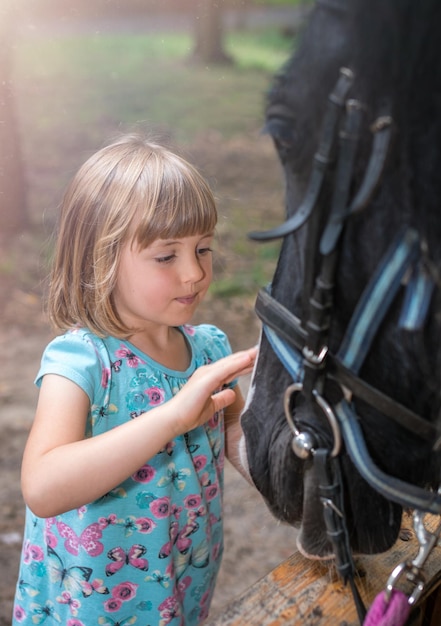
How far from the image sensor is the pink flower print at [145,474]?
3.59ft

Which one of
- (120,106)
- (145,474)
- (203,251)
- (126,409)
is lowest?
(120,106)

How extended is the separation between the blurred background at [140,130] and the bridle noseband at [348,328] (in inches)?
6.8

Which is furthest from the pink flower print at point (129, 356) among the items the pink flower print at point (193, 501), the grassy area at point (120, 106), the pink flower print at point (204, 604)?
the grassy area at point (120, 106)

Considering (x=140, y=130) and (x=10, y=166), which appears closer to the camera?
(x=140, y=130)

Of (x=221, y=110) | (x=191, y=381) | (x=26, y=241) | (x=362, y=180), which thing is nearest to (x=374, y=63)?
(x=362, y=180)

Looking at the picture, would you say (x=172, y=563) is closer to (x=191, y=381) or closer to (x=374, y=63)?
(x=191, y=381)

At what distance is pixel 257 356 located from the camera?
94 cm

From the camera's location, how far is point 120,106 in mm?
6684

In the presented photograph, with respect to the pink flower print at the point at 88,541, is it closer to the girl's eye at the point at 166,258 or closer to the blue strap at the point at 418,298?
the girl's eye at the point at 166,258

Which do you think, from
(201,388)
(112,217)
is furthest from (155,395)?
(112,217)

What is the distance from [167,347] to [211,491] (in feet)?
0.86

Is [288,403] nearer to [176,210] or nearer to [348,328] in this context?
[348,328]

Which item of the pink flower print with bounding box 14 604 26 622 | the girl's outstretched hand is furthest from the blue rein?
the pink flower print with bounding box 14 604 26 622

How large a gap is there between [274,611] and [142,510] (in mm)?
253
